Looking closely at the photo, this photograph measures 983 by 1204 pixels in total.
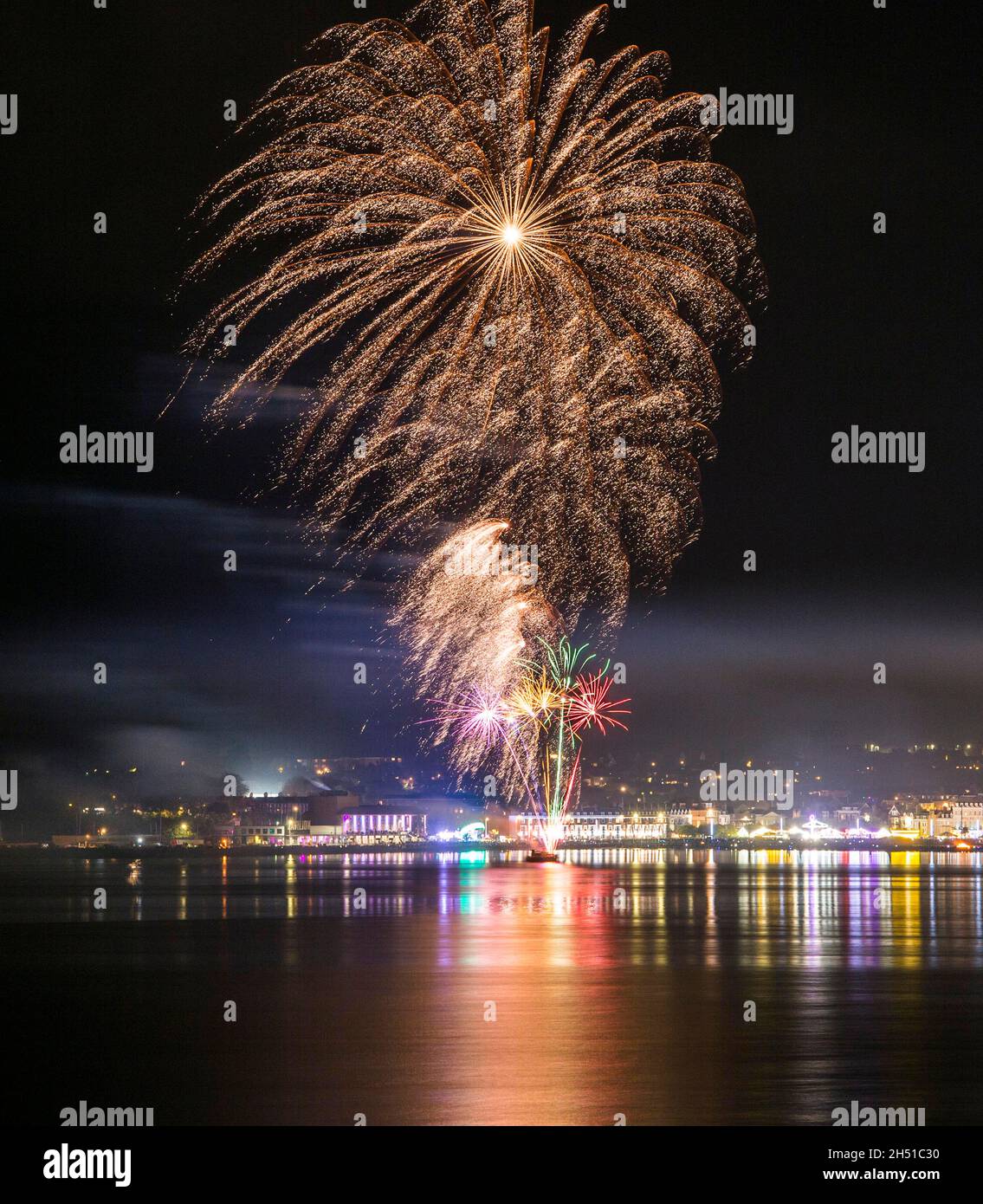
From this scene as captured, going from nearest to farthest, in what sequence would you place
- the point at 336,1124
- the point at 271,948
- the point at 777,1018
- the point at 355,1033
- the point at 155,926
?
the point at 336,1124 → the point at 355,1033 → the point at 777,1018 → the point at 271,948 → the point at 155,926

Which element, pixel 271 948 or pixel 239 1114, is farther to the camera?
pixel 271 948

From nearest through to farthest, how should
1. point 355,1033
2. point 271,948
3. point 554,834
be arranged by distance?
1. point 355,1033
2. point 271,948
3. point 554,834
